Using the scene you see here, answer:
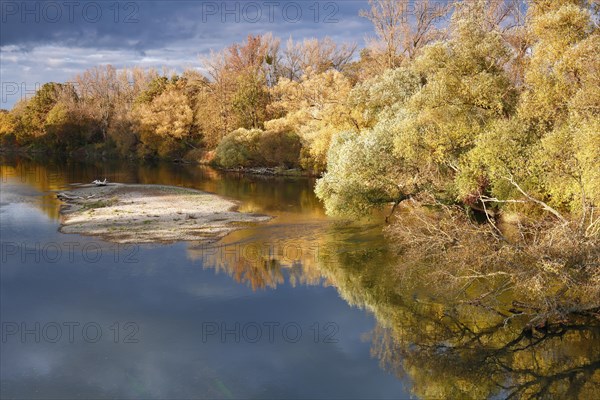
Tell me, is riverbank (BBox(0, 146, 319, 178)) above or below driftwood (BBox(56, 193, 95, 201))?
above

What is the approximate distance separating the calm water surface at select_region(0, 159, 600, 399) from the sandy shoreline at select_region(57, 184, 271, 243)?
178 centimetres

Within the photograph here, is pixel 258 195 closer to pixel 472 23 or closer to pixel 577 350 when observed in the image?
pixel 472 23

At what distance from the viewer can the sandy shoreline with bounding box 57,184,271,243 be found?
30938mm

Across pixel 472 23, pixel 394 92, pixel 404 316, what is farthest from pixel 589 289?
pixel 394 92

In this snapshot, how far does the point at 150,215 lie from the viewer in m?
35.9

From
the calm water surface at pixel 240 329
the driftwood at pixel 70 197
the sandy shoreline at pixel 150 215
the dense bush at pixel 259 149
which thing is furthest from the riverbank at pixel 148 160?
the calm water surface at pixel 240 329

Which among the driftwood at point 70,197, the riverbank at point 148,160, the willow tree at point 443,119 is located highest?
the willow tree at point 443,119

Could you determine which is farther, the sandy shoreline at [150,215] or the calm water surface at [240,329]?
the sandy shoreline at [150,215]

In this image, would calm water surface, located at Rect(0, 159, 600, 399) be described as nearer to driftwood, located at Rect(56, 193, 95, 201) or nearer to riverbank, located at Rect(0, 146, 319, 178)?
driftwood, located at Rect(56, 193, 95, 201)

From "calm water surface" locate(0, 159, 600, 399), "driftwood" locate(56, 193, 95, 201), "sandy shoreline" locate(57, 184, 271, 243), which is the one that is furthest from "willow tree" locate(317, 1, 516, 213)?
"driftwood" locate(56, 193, 95, 201)

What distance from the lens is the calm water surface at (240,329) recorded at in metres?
14.9

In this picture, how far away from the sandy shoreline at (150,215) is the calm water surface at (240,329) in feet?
5.83

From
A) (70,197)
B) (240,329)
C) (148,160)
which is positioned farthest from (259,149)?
(240,329)

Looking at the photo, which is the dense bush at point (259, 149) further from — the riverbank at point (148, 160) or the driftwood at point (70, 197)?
the driftwood at point (70, 197)
